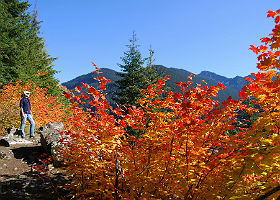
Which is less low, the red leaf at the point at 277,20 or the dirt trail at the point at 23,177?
the red leaf at the point at 277,20

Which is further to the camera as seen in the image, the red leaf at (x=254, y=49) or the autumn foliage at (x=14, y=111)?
the autumn foliage at (x=14, y=111)

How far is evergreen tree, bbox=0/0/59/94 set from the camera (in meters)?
12.2

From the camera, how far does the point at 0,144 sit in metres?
5.81

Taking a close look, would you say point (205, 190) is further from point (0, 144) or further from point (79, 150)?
point (0, 144)

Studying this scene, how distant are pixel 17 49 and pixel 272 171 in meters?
16.6

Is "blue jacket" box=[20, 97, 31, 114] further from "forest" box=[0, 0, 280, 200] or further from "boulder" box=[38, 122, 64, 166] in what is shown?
"forest" box=[0, 0, 280, 200]

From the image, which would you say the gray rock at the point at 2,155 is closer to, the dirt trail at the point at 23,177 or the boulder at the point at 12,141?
the dirt trail at the point at 23,177

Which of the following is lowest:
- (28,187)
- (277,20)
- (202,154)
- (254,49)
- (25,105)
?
(28,187)

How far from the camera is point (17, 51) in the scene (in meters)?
13.1

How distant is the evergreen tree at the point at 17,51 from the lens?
12.2 meters

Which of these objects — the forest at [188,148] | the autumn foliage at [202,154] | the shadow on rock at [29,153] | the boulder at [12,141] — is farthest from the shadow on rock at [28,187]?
the boulder at [12,141]

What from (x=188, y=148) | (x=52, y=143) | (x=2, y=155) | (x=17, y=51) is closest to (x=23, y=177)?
(x=52, y=143)

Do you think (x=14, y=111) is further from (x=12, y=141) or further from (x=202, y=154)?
(x=202, y=154)

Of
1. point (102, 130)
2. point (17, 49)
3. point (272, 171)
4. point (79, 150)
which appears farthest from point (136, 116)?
point (17, 49)
